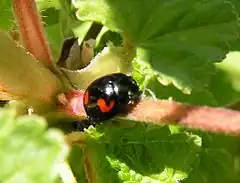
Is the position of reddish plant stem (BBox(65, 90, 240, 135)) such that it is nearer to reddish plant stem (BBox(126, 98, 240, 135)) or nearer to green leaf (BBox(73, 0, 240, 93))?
reddish plant stem (BBox(126, 98, 240, 135))

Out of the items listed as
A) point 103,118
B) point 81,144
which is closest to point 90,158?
point 81,144

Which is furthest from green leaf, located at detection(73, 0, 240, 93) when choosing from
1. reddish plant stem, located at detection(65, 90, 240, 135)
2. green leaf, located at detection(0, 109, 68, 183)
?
green leaf, located at detection(0, 109, 68, 183)

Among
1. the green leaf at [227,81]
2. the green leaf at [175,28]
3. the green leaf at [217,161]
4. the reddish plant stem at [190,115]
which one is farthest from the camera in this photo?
the green leaf at [227,81]

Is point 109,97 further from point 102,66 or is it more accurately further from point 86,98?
point 102,66

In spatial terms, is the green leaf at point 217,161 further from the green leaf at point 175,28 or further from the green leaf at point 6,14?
the green leaf at point 6,14

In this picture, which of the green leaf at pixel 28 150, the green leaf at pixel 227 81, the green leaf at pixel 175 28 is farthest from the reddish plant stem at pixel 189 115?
the green leaf at pixel 227 81

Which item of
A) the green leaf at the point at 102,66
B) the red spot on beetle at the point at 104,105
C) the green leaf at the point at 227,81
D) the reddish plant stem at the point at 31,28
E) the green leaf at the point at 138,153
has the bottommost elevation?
the green leaf at the point at 227,81
